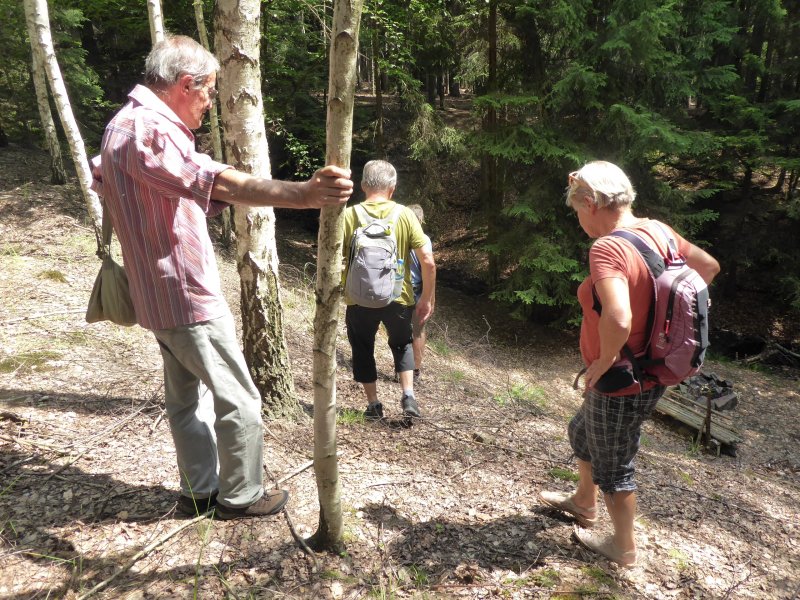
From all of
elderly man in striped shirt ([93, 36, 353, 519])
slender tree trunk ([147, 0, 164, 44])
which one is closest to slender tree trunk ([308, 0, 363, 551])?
elderly man in striped shirt ([93, 36, 353, 519])

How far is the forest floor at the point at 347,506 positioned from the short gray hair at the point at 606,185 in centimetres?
182

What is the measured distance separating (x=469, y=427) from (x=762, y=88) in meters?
15.1

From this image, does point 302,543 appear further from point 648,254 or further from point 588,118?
point 588,118

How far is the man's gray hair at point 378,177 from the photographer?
149 inches

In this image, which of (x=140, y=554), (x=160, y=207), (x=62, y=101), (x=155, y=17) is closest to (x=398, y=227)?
(x=160, y=207)

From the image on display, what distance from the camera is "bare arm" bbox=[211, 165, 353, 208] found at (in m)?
1.77

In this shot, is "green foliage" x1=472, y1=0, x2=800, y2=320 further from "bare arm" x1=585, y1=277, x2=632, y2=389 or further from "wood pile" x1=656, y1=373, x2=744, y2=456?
"bare arm" x1=585, y1=277, x2=632, y2=389

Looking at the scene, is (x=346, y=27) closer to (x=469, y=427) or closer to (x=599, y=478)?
(x=599, y=478)

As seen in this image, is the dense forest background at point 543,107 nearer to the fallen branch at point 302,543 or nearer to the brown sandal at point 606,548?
the fallen branch at point 302,543

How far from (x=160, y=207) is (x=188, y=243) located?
18 cm

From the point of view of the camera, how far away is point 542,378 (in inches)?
352

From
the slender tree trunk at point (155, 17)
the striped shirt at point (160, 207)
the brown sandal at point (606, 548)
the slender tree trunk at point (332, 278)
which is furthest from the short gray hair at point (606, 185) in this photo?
the slender tree trunk at point (155, 17)

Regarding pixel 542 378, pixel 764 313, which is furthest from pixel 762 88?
pixel 542 378

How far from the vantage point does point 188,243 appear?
2.26 metres
